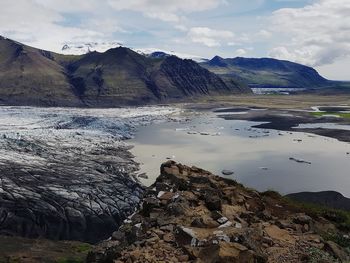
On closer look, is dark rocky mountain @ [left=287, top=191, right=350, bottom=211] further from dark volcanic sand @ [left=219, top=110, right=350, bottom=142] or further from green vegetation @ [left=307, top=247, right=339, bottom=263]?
dark volcanic sand @ [left=219, top=110, right=350, bottom=142]

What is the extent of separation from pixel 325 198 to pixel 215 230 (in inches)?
1541

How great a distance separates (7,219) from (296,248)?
3851cm

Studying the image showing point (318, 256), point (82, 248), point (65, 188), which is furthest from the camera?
point (65, 188)

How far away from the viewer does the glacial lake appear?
213ft

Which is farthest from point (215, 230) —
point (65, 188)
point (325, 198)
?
point (65, 188)

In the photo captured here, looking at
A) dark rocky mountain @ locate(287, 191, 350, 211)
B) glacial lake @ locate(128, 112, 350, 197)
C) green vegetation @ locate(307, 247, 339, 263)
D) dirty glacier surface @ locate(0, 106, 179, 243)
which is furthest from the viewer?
glacial lake @ locate(128, 112, 350, 197)

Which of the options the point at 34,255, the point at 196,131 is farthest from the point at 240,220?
the point at 196,131

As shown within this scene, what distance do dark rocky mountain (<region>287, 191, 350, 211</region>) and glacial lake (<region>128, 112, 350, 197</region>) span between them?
2.21 meters

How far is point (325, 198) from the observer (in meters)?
55.4

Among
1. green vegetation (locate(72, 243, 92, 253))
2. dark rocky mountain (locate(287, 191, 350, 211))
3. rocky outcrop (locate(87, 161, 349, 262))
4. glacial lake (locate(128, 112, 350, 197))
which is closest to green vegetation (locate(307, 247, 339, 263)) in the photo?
rocky outcrop (locate(87, 161, 349, 262))

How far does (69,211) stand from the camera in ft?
167

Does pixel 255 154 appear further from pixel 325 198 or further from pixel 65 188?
pixel 65 188

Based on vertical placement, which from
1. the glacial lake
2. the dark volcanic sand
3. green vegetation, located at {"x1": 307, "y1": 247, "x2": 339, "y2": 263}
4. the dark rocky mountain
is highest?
green vegetation, located at {"x1": 307, "y1": 247, "x2": 339, "y2": 263}

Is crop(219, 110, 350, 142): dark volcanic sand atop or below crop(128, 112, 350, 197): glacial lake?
atop
